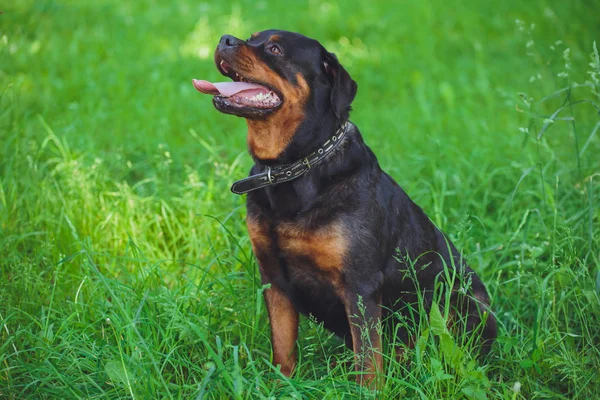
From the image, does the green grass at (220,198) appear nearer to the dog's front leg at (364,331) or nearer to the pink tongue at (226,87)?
the dog's front leg at (364,331)

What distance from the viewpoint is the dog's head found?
304cm

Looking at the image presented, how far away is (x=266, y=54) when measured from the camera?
3.14m

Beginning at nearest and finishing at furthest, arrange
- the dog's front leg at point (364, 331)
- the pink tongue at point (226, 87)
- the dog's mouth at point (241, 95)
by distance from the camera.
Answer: the dog's front leg at point (364, 331) → the dog's mouth at point (241, 95) → the pink tongue at point (226, 87)

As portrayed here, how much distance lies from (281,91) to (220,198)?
4.46 feet

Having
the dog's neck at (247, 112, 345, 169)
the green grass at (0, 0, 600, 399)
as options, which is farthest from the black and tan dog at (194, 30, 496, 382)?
the green grass at (0, 0, 600, 399)

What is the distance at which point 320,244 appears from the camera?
9.31 feet

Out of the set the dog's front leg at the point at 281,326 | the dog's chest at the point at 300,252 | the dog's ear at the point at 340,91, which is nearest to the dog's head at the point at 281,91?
the dog's ear at the point at 340,91

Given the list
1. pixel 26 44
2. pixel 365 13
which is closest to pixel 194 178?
pixel 26 44

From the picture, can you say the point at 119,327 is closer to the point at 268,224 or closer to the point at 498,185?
the point at 268,224

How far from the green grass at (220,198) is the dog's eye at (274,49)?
2.95 feet

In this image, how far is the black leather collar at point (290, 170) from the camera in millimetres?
3000

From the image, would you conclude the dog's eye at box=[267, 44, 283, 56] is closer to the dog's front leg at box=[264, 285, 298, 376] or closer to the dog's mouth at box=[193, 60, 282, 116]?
the dog's mouth at box=[193, 60, 282, 116]

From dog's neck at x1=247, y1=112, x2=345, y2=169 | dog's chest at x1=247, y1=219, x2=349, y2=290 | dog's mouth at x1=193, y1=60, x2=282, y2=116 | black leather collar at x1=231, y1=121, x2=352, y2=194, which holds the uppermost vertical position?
dog's mouth at x1=193, y1=60, x2=282, y2=116

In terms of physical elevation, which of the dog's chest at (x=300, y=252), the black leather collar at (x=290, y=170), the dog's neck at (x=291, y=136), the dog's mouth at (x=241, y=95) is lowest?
the dog's chest at (x=300, y=252)
